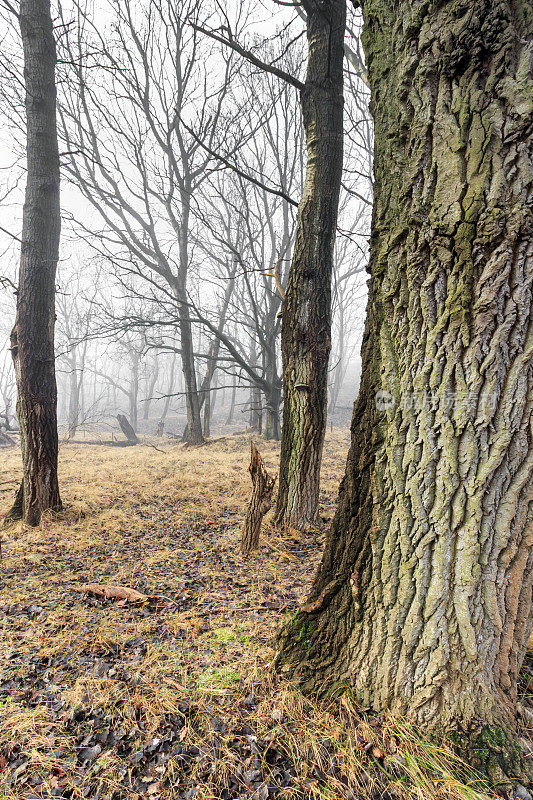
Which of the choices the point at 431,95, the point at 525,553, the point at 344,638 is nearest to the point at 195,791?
the point at 344,638

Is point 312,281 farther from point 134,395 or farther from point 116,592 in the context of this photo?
point 134,395

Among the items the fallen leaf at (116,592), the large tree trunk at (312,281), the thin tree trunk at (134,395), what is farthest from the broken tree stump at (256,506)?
the thin tree trunk at (134,395)

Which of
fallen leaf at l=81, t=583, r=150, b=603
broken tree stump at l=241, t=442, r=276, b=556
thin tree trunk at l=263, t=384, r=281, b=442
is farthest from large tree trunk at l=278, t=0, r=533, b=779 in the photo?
thin tree trunk at l=263, t=384, r=281, b=442

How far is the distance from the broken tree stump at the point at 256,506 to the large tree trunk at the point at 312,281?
0.51 meters

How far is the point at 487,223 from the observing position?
3.72 feet

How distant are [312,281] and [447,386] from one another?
9.41 ft

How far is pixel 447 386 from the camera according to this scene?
4.19 ft

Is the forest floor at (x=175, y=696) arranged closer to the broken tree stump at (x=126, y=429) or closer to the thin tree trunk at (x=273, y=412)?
the thin tree trunk at (x=273, y=412)

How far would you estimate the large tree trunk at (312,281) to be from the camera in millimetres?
3744

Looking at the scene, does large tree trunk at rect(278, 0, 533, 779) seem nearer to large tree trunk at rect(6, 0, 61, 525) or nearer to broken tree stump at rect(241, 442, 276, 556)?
broken tree stump at rect(241, 442, 276, 556)

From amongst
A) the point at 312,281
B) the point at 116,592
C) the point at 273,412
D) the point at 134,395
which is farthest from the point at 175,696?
the point at 134,395

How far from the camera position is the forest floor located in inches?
53.1

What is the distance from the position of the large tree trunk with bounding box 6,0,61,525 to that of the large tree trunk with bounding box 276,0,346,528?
2.96 metres

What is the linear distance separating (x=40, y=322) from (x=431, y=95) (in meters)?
4.56
